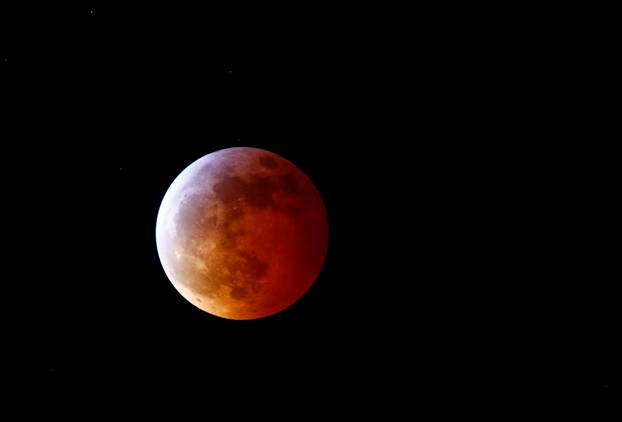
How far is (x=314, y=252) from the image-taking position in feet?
16.8

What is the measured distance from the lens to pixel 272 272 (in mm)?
4793

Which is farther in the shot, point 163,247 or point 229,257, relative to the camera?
point 163,247

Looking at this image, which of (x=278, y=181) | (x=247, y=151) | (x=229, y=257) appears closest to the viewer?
(x=229, y=257)

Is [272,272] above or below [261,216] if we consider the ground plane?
below

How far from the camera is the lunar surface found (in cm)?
473

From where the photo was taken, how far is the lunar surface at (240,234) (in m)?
4.73

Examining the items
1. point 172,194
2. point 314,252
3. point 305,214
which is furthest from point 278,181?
point 172,194

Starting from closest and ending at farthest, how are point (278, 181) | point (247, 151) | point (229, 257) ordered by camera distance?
point (229, 257)
point (278, 181)
point (247, 151)

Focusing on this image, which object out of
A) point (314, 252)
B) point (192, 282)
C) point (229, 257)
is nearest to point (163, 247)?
point (192, 282)

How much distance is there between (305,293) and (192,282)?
4.35 ft

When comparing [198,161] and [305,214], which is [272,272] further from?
[198,161]

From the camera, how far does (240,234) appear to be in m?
4.69

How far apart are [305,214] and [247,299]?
1.01 metres

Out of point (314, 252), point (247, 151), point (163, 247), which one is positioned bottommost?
point (314, 252)
